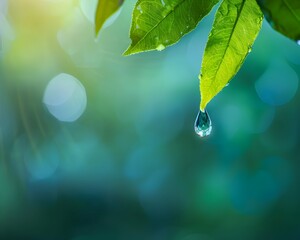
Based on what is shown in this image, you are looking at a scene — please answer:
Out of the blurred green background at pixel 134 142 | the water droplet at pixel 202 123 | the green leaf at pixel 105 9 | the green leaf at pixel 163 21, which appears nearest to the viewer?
the green leaf at pixel 105 9

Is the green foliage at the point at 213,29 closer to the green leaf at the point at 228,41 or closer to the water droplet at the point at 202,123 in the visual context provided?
the green leaf at the point at 228,41

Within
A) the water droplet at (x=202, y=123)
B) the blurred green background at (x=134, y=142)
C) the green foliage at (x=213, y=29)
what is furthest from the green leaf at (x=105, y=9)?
the blurred green background at (x=134, y=142)

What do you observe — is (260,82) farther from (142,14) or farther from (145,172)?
(142,14)

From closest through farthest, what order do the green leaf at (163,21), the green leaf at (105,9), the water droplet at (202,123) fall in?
the green leaf at (105,9) < the green leaf at (163,21) < the water droplet at (202,123)

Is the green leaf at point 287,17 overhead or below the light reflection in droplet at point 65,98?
overhead

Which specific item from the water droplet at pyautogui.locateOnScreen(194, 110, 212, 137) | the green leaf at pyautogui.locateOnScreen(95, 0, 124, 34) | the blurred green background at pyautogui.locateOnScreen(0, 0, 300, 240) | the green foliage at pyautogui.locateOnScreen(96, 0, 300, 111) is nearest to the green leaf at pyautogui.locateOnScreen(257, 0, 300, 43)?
the green foliage at pyautogui.locateOnScreen(96, 0, 300, 111)

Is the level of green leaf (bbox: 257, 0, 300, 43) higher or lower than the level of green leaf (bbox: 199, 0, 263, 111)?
higher

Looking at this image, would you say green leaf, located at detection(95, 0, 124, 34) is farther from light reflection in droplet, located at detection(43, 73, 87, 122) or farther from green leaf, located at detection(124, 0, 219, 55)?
light reflection in droplet, located at detection(43, 73, 87, 122)

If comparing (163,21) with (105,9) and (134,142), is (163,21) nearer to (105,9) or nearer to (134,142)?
(105,9)
